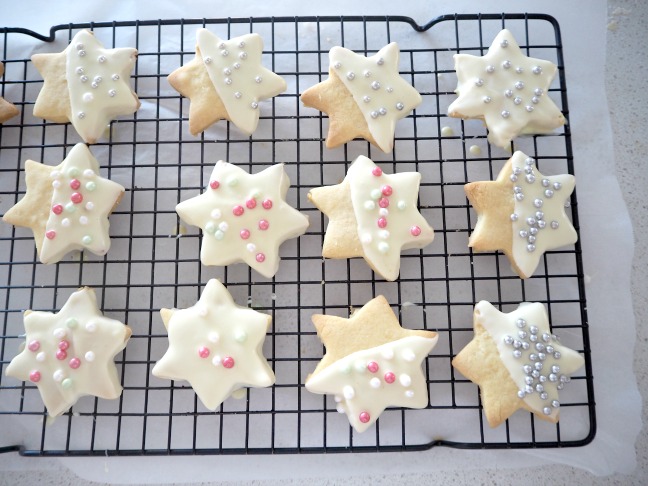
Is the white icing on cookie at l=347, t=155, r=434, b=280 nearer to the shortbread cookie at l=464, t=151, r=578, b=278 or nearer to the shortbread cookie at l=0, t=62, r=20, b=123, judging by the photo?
the shortbread cookie at l=464, t=151, r=578, b=278

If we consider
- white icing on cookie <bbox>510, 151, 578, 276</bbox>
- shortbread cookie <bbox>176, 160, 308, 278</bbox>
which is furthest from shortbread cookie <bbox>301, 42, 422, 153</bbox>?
white icing on cookie <bbox>510, 151, 578, 276</bbox>

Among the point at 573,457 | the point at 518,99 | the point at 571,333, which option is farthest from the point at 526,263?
the point at 573,457

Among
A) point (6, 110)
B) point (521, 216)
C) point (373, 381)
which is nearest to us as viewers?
point (373, 381)

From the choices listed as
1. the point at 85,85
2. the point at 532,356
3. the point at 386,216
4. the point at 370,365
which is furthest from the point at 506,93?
the point at 85,85

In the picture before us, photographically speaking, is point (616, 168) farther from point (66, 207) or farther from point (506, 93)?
point (66, 207)

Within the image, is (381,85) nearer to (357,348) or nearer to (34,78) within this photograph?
(357,348)

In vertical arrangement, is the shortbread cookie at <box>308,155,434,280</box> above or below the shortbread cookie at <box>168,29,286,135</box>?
below

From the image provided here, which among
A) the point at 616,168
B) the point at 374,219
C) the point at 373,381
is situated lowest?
the point at 373,381
